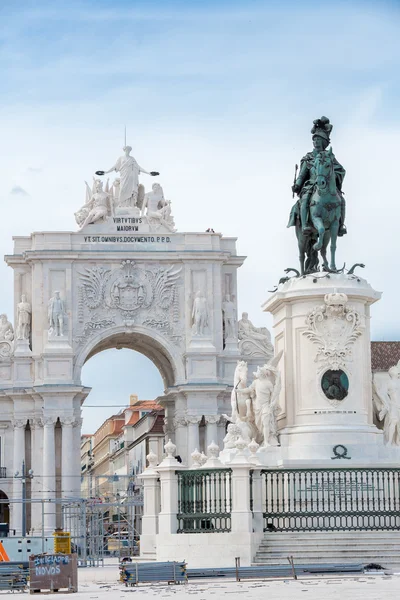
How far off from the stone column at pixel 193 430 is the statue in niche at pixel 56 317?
25.1 ft

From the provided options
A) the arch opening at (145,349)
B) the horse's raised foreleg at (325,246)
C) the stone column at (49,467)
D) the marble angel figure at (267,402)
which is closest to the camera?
the marble angel figure at (267,402)

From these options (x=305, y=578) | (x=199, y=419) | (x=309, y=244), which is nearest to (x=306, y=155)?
(x=309, y=244)

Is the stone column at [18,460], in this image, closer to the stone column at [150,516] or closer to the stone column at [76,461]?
the stone column at [76,461]

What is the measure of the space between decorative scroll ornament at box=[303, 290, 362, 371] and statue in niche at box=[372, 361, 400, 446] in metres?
1.01

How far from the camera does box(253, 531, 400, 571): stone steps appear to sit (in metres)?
27.3

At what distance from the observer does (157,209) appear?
81938mm

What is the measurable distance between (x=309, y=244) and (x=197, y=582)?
7132 millimetres

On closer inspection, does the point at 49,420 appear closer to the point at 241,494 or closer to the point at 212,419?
the point at 212,419

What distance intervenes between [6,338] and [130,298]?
652 cm

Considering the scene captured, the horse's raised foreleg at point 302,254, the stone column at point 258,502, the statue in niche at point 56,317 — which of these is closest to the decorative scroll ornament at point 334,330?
the horse's raised foreleg at point 302,254

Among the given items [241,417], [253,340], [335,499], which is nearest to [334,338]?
[241,417]

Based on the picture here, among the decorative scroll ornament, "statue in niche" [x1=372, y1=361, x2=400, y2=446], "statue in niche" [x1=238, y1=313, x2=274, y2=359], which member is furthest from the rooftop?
the decorative scroll ornament

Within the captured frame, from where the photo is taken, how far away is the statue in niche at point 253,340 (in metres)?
81.2

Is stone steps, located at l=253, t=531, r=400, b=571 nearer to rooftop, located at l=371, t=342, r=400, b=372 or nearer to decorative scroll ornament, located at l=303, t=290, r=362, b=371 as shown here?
decorative scroll ornament, located at l=303, t=290, r=362, b=371
